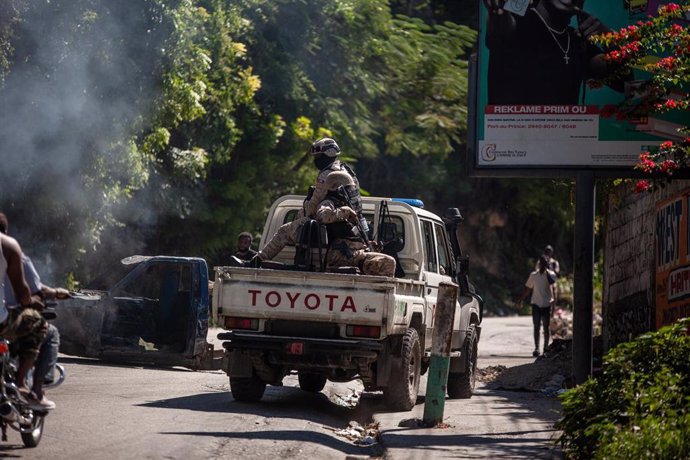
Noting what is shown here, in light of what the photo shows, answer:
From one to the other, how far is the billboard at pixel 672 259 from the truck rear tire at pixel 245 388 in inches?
185

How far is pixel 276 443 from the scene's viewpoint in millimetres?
9328

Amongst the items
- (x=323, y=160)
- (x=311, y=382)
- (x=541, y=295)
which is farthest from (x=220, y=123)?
(x=323, y=160)

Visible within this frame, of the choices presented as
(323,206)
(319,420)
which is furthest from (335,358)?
(323,206)

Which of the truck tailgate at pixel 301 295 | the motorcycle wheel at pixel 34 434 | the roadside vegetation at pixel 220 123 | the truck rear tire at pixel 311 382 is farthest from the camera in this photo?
the roadside vegetation at pixel 220 123

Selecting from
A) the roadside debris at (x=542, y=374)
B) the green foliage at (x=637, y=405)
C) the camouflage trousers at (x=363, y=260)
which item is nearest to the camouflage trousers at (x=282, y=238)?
the camouflage trousers at (x=363, y=260)

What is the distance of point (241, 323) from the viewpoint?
1159 cm

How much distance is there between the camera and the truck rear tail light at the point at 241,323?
11570 millimetres

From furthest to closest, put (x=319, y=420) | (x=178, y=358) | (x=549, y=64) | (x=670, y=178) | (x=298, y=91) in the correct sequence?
(x=298, y=91), (x=178, y=358), (x=549, y=64), (x=670, y=178), (x=319, y=420)

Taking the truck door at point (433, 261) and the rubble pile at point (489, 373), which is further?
→ the rubble pile at point (489, 373)

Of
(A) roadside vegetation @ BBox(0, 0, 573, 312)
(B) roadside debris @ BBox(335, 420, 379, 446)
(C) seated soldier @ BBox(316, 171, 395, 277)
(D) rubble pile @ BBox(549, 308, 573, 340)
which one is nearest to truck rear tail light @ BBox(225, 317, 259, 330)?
(C) seated soldier @ BBox(316, 171, 395, 277)

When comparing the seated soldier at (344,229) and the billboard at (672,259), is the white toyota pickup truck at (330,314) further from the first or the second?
the billboard at (672,259)

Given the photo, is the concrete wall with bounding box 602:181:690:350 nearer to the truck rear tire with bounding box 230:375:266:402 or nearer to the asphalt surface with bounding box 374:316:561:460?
the asphalt surface with bounding box 374:316:561:460

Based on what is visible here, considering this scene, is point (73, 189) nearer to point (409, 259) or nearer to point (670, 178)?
point (409, 259)

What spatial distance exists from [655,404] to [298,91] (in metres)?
18.8
